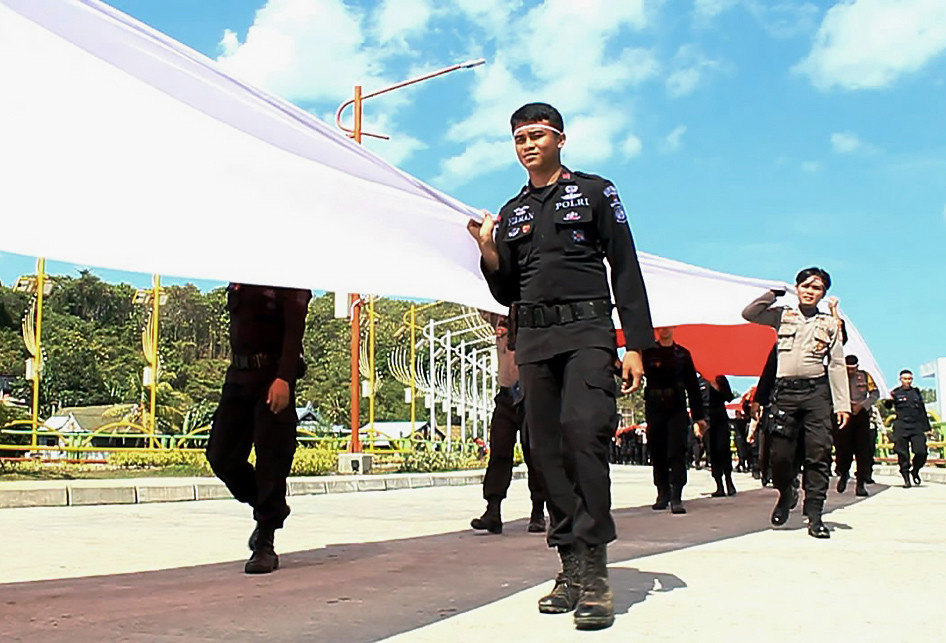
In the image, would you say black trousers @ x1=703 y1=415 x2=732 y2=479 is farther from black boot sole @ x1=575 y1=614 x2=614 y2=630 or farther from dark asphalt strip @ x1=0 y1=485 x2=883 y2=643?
black boot sole @ x1=575 y1=614 x2=614 y2=630

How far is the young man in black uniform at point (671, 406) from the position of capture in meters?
10.2

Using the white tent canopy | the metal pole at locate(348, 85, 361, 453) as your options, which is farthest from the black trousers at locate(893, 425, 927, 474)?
the white tent canopy

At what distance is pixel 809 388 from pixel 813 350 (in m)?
0.29

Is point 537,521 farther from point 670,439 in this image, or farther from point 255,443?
point 255,443

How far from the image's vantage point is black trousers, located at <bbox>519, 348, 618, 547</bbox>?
4277 mm

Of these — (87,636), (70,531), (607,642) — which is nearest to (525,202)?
(607,642)

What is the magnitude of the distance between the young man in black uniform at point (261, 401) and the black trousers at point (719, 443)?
327 inches

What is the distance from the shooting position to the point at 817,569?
562cm

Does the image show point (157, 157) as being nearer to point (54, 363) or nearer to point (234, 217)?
point (234, 217)

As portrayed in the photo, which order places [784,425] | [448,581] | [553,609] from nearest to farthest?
[553,609], [448,581], [784,425]

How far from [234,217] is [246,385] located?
161 centimetres

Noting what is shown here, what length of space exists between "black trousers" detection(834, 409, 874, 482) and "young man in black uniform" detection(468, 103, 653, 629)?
353 inches

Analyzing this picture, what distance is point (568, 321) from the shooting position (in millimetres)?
4410

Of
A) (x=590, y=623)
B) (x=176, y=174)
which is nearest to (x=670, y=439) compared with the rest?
(x=590, y=623)
